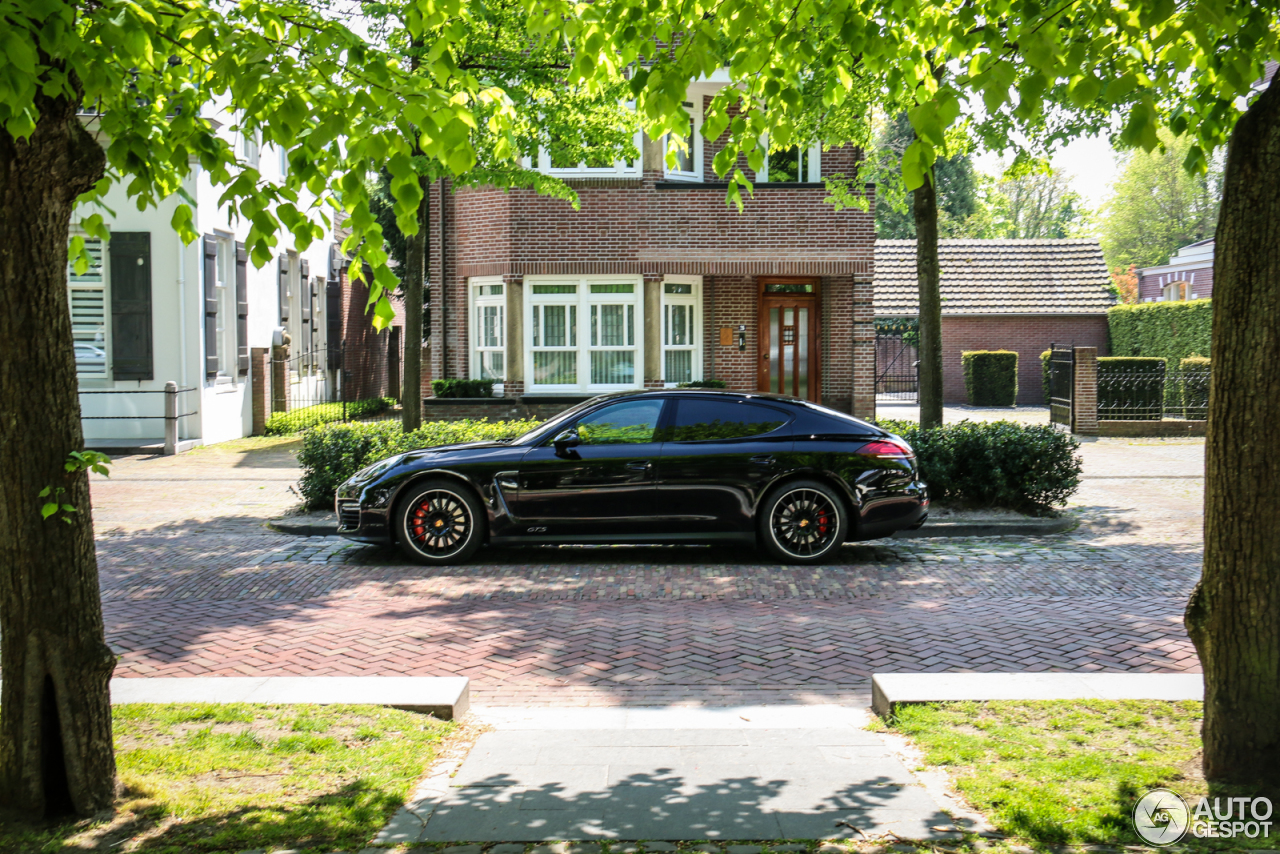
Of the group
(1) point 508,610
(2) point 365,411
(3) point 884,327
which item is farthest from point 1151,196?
(1) point 508,610

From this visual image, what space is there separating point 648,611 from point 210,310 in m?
15.5

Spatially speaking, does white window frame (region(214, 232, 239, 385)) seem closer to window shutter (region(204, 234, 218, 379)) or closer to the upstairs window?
window shutter (region(204, 234, 218, 379))

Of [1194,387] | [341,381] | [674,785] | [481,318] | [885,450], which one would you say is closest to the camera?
[674,785]

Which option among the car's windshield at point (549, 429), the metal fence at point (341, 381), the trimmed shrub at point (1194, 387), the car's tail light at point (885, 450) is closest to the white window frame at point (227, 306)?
the metal fence at point (341, 381)

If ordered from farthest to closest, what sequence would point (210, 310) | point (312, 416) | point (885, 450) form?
point (312, 416), point (210, 310), point (885, 450)

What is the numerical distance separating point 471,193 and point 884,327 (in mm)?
19070

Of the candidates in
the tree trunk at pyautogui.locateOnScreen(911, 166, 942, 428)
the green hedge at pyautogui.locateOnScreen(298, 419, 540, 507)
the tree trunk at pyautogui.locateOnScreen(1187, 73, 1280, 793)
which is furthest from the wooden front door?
the tree trunk at pyautogui.locateOnScreen(1187, 73, 1280, 793)

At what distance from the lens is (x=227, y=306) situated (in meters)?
22.4

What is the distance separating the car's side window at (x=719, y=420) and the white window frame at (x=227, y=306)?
14.7 meters

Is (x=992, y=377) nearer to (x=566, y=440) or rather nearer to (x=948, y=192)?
(x=566, y=440)

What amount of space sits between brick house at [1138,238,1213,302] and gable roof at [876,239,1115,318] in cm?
575

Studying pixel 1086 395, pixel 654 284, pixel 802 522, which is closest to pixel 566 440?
pixel 802 522

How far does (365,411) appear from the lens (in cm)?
2816

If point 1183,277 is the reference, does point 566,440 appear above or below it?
below
